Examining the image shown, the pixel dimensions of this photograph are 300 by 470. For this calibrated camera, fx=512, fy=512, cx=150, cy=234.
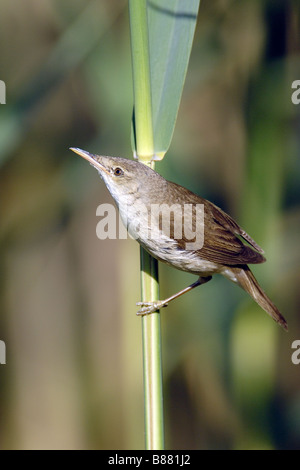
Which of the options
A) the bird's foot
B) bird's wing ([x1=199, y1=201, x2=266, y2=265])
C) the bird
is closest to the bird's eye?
the bird

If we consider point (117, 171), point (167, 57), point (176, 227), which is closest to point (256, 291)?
point (176, 227)

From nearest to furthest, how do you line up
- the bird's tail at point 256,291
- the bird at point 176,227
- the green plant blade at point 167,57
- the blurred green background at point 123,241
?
the green plant blade at point 167,57 < the bird at point 176,227 < the bird's tail at point 256,291 < the blurred green background at point 123,241

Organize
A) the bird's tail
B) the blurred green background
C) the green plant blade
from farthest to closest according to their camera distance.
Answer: the blurred green background, the bird's tail, the green plant blade

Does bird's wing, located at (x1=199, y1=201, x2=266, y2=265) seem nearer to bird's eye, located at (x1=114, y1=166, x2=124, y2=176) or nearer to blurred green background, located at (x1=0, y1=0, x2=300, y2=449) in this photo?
blurred green background, located at (x1=0, y1=0, x2=300, y2=449)

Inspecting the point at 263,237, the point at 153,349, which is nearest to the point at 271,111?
the point at 263,237

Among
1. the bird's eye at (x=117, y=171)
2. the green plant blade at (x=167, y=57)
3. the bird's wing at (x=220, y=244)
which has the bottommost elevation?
the bird's wing at (x=220, y=244)

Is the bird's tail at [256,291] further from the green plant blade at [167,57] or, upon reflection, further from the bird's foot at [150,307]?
the green plant blade at [167,57]

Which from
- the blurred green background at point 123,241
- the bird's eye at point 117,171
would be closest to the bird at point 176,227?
the bird's eye at point 117,171

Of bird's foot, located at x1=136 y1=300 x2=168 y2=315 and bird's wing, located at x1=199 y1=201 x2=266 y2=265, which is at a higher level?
bird's wing, located at x1=199 y1=201 x2=266 y2=265

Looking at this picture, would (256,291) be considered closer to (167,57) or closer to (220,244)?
(220,244)
